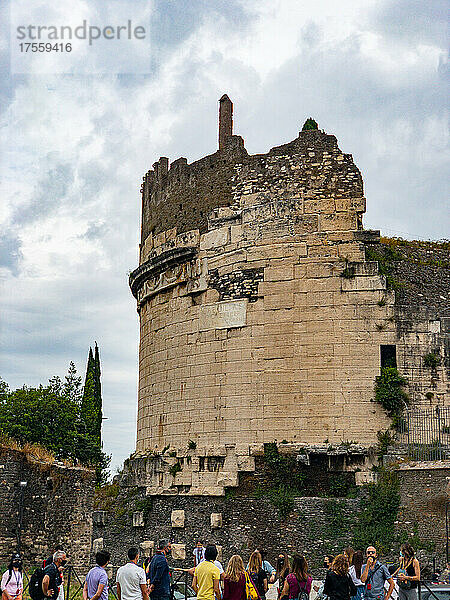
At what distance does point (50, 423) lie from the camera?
35.6m

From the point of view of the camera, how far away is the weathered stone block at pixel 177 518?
1934 cm

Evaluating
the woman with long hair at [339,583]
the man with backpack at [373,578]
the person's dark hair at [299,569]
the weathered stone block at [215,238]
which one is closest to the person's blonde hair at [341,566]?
the woman with long hair at [339,583]

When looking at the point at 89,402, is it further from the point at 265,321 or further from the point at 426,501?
the point at 426,501

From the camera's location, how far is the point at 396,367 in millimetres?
18234

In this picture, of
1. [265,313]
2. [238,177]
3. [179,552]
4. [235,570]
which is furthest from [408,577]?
[238,177]

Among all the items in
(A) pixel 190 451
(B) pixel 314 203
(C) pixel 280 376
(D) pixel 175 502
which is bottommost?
(D) pixel 175 502

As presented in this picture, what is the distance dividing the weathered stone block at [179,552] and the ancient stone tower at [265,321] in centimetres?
135

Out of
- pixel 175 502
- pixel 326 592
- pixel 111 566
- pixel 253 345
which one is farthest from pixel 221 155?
pixel 326 592

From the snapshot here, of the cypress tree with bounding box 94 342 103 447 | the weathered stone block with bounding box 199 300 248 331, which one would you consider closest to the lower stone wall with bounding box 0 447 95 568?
the weathered stone block with bounding box 199 300 248 331

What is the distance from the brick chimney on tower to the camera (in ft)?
74.2

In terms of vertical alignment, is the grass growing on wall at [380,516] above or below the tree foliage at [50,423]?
below

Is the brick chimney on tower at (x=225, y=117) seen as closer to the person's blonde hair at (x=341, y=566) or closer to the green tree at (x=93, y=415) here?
the person's blonde hair at (x=341, y=566)

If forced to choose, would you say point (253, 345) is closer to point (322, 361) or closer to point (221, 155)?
point (322, 361)

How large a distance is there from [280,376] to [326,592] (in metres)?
9.92
